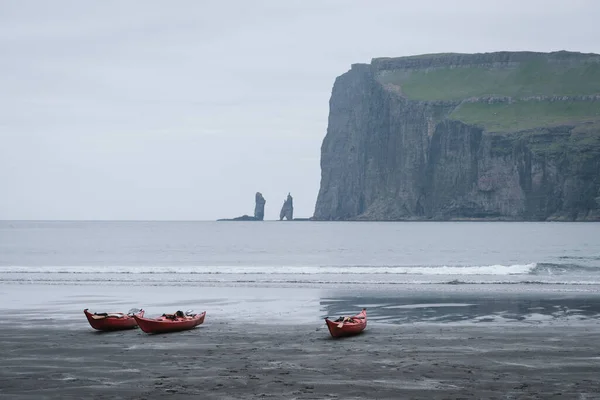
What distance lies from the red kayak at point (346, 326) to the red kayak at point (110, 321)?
26.1ft

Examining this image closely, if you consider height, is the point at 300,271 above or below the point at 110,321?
above

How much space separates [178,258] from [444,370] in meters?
81.5

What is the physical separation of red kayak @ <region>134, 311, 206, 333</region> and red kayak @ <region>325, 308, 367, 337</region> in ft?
20.3

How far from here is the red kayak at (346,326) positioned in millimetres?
30375

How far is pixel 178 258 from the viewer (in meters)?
103

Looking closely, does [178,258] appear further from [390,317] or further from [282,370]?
[282,370]

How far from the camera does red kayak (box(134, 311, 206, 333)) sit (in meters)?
32.1

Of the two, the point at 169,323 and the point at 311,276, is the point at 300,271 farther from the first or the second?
the point at 169,323

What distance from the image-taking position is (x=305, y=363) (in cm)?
2541

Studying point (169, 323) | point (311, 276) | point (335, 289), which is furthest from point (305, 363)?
point (311, 276)

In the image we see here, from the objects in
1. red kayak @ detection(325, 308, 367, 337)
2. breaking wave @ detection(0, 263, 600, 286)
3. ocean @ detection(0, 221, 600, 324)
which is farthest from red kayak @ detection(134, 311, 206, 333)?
breaking wave @ detection(0, 263, 600, 286)

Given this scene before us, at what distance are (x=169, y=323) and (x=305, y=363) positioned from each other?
29.6ft

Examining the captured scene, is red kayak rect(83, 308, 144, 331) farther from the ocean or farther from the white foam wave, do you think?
the white foam wave

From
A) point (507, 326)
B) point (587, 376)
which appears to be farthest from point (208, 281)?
point (587, 376)
